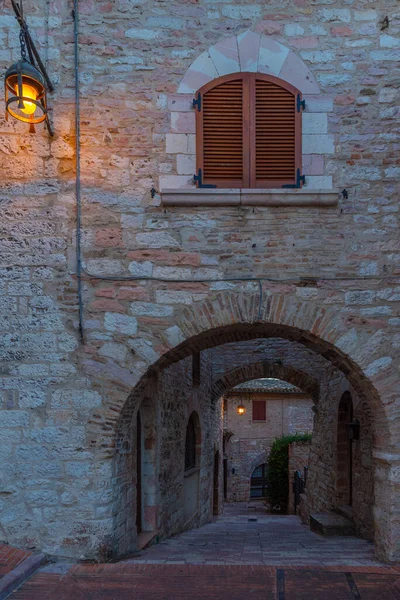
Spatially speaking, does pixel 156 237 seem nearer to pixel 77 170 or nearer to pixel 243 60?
pixel 77 170

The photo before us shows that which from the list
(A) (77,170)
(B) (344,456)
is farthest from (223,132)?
(B) (344,456)

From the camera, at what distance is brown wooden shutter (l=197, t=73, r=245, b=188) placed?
16.3 feet

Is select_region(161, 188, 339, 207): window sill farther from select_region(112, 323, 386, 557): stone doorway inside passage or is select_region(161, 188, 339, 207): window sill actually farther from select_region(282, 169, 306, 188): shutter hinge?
select_region(112, 323, 386, 557): stone doorway inside passage

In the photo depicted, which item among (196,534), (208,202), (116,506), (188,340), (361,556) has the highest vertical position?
(208,202)

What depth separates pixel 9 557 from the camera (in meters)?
4.41

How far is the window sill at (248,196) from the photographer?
4.80 metres

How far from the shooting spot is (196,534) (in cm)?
813

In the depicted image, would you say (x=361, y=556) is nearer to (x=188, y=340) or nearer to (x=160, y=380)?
(x=188, y=340)

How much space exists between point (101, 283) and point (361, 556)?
11.4 ft

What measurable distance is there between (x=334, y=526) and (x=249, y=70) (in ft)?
19.4

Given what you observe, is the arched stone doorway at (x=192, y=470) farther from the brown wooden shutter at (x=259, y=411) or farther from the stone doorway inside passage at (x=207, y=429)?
the brown wooden shutter at (x=259, y=411)

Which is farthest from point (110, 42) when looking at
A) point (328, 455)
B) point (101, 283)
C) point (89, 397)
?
point (328, 455)

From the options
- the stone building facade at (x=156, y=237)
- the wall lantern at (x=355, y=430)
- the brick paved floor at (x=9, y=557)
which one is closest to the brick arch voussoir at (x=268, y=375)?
the wall lantern at (x=355, y=430)

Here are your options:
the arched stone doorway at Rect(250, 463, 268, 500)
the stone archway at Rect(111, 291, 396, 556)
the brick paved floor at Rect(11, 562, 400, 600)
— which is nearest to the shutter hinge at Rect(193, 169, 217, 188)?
the stone archway at Rect(111, 291, 396, 556)
